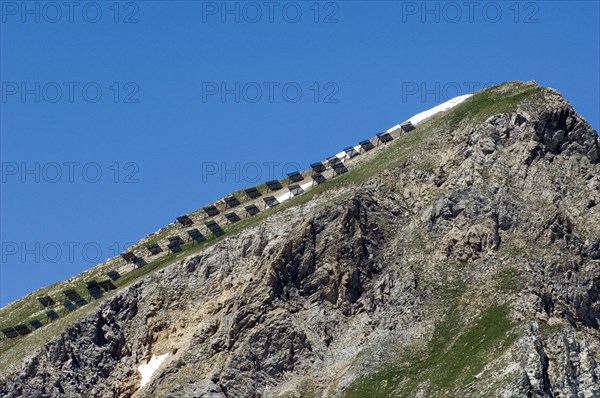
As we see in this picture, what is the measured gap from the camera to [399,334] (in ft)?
655

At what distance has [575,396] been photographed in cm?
18212

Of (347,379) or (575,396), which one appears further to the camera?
(347,379)

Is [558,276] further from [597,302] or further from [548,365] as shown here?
[548,365]

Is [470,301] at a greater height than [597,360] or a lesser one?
greater

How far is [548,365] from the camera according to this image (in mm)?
182625

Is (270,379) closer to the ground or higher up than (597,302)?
higher up

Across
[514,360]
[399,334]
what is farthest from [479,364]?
[399,334]

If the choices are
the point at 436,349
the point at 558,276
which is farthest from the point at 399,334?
the point at 558,276

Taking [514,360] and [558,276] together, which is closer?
[514,360]

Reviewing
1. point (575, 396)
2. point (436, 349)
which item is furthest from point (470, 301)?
point (575, 396)

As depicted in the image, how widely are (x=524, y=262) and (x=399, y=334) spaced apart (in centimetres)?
1660

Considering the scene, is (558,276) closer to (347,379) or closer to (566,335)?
(566,335)

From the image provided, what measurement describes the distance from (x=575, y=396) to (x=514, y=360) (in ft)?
24.9

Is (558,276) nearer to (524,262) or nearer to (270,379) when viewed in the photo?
(524,262)
